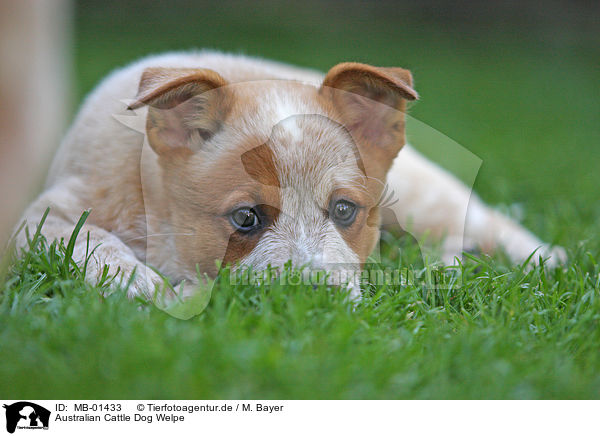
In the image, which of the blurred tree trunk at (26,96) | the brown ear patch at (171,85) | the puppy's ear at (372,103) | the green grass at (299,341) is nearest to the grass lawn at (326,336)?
the green grass at (299,341)

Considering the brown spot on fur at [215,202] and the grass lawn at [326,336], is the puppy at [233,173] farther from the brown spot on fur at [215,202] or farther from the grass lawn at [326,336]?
the grass lawn at [326,336]

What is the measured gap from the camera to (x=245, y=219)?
278 centimetres

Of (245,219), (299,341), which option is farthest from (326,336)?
(245,219)

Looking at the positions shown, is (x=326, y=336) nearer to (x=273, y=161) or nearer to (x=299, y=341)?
(x=299, y=341)

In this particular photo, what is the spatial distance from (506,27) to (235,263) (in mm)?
7637

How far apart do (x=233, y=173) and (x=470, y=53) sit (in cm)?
621

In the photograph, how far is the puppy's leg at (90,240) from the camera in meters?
2.79

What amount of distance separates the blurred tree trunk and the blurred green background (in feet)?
4.72
